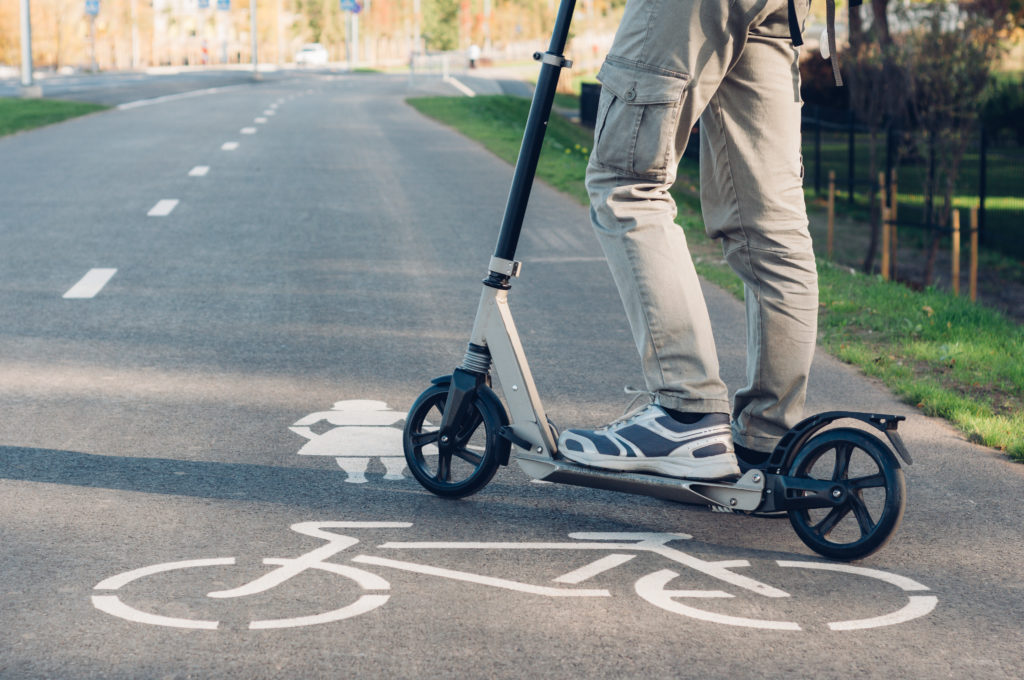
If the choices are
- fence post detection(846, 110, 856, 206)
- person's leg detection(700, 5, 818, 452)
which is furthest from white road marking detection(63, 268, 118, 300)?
fence post detection(846, 110, 856, 206)

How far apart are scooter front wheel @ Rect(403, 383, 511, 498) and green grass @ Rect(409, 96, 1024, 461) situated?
1831 mm

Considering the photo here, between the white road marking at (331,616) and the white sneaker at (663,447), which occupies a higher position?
the white sneaker at (663,447)

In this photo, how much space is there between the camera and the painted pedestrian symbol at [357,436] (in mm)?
4393

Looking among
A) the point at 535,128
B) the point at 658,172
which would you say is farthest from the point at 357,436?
the point at 658,172

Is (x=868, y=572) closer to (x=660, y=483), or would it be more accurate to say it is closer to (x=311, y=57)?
(x=660, y=483)

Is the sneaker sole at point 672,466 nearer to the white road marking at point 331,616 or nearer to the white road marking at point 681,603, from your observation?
the white road marking at point 681,603

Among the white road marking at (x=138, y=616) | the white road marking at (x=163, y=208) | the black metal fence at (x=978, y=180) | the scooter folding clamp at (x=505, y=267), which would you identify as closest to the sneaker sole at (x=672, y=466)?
the scooter folding clamp at (x=505, y=267)

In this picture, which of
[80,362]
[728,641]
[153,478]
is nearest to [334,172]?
[80,362]

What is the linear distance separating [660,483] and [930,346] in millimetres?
3367

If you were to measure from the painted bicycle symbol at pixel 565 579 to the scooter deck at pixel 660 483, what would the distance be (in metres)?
0.13

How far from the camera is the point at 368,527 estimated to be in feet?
12.2

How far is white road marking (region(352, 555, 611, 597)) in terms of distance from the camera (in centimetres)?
322

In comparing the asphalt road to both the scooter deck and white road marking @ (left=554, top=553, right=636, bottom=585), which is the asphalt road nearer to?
white road marking @ (left=554, top=553, right=636, bottom=585)

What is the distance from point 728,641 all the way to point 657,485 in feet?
2.28
